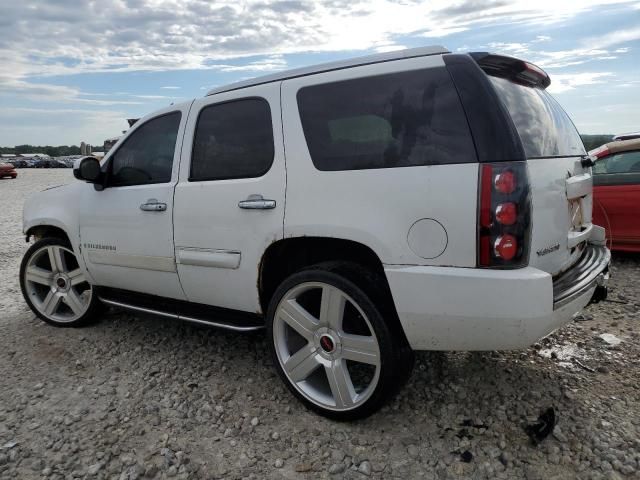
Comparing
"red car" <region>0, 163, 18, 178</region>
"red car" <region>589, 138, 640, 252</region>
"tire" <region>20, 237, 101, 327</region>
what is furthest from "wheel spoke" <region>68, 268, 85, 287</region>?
"red car" <region>0, 163, 18, 178</region>

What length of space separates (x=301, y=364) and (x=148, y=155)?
6.47 ft

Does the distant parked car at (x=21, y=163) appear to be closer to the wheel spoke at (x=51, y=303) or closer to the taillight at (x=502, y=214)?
→ the wheel spoke at (x=51, y=303)

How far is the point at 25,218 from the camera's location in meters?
4.51

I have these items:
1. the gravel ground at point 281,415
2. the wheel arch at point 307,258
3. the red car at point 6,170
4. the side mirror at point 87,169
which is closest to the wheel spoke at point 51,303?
the gravel ground at point 281,415

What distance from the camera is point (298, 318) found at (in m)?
2.88

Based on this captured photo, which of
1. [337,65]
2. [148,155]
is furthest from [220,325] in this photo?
[337,65]

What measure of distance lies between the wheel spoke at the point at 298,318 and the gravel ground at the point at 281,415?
1.66 ft

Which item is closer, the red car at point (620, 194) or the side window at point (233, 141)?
the side window at point (233, 141)

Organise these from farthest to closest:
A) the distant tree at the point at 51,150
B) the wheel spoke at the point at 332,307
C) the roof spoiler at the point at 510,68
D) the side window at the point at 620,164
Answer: the distant tree at the point at 51,150 < the side window at the point at 620,164 < the wheel spoke at the point at 332,307 < the roof spoiler at the point at 510,68

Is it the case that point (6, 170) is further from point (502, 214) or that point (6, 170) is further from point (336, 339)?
point (502, 214)

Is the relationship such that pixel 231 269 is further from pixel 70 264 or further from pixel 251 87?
pixel 70 264

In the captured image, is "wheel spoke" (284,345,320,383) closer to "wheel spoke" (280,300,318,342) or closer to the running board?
"wheel spoke" (280,300,318,342)

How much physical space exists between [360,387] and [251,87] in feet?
6.64

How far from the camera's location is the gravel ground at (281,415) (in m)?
2.48
